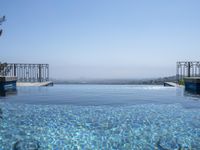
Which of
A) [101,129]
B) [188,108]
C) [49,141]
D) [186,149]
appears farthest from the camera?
[188,108]

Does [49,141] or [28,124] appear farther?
[28,124]

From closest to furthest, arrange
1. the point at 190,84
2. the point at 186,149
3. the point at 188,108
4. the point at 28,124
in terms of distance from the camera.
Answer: the point at 186,149 < the point at 28,124 < the point at 188,108 < the point at 190,84

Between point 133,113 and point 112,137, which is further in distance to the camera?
point 133,113

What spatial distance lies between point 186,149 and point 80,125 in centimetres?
244

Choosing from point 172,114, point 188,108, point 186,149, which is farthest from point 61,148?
point 188,108

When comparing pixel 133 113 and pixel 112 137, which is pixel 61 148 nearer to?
pixel 112 137

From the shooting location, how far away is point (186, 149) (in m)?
4.39

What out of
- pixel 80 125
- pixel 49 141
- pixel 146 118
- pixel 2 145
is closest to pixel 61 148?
pixel 49 141

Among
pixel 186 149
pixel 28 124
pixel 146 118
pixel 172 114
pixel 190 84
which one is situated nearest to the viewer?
pixel 186 149

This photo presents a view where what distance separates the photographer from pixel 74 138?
496 cm

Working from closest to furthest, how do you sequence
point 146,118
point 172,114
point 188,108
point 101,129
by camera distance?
point 101,129 → point 146,118 → point 172,114 → point 188,108

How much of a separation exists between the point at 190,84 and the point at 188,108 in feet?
19.4

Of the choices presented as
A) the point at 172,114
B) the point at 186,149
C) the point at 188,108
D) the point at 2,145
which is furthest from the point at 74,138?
the point at 188,108

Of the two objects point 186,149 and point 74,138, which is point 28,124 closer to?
point 74,138
